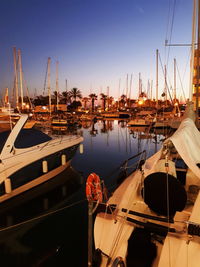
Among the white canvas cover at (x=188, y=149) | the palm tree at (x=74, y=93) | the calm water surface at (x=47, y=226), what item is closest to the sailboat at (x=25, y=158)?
the calm water surface at (x=47, y=226)

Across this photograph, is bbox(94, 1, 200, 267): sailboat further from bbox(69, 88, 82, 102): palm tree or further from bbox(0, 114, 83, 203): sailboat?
bbox(69, 88, 82, 102): palm tree

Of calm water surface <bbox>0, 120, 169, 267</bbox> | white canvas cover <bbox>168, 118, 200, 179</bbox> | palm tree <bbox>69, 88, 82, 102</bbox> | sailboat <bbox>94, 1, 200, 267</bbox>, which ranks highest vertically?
palm tree <bbox>69, 88, 82, 102</bbox>

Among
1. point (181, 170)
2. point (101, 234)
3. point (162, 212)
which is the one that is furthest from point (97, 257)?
point (181, 170)

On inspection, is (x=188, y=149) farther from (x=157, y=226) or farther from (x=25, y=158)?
(x=25, y=158)

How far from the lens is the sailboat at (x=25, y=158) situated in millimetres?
6857

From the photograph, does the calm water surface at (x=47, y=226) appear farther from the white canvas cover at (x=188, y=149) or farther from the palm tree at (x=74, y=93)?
the palm tree at (x=74, y=93)

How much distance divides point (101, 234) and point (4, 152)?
5.06 metres

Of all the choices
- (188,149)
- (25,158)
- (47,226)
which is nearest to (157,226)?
(188,149)

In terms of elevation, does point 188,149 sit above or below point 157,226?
above

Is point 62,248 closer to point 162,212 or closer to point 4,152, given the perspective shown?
point 162,212

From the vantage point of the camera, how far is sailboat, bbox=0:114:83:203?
270 inches

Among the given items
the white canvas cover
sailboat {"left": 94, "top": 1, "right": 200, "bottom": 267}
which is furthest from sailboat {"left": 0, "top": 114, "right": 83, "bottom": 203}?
the white canvas cover

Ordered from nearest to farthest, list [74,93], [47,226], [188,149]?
[188,149], [47,226], [74,93]

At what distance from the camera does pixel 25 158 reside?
24.5 ft
